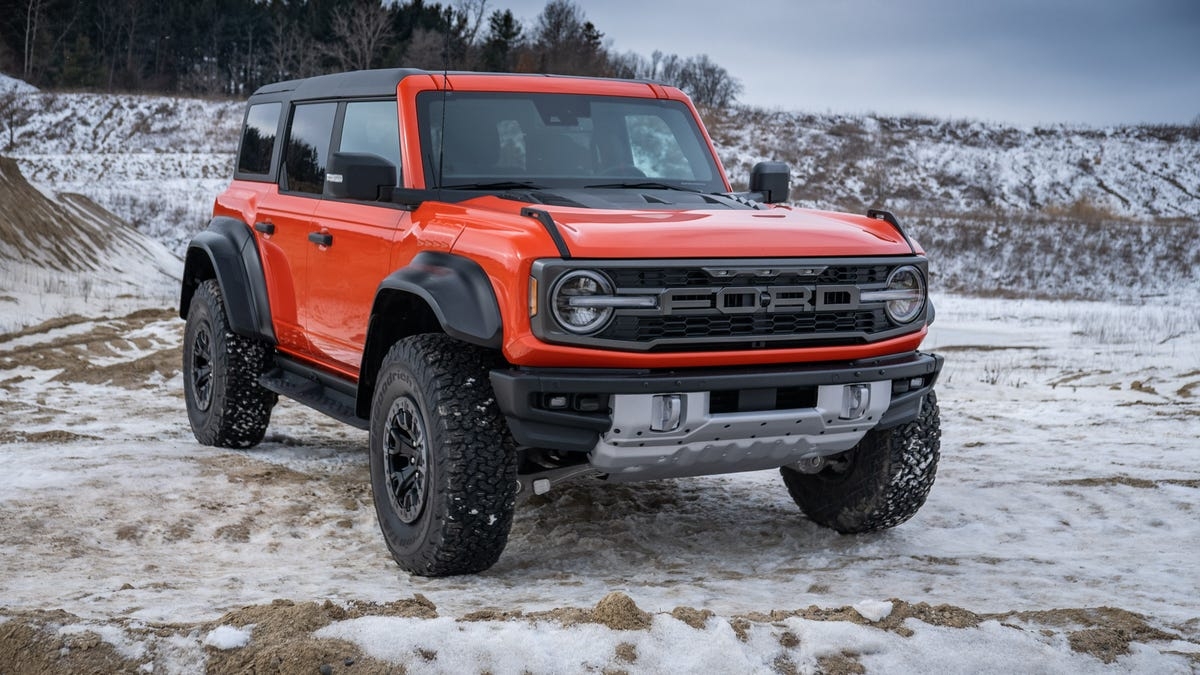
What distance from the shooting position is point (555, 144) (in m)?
5.50

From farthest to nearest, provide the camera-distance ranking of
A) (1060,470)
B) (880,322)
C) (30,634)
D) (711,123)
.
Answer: (711,123) → (1060,470) → (880,322) → (30,634)

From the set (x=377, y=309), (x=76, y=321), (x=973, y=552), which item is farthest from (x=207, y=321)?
(x=76, y=321)

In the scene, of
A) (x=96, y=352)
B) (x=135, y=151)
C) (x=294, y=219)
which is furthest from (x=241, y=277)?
(x=135, y=151)

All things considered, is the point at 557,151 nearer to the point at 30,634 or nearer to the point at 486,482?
the point at 486,482

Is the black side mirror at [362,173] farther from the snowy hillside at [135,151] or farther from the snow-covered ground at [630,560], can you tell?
the snowy hillside at [135,151]

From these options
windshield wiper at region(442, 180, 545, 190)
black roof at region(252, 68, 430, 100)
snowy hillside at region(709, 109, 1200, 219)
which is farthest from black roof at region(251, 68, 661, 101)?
snowy hillside at region(709, 109, 1200, 219)

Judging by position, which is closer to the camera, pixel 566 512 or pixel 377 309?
pixel 377 309

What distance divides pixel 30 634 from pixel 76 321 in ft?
30.7

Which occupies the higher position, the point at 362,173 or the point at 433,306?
the point at 362,173

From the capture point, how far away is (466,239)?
4.48 meters

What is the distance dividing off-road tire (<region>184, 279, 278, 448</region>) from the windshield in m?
2.16

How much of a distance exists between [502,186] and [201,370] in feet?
9.75

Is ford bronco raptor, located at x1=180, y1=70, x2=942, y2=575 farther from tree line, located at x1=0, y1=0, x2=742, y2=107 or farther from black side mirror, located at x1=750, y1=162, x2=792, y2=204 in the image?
tree line, located at x1=0, y1=0, x2=742, y2=107

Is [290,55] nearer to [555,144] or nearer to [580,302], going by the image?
[555,144]
